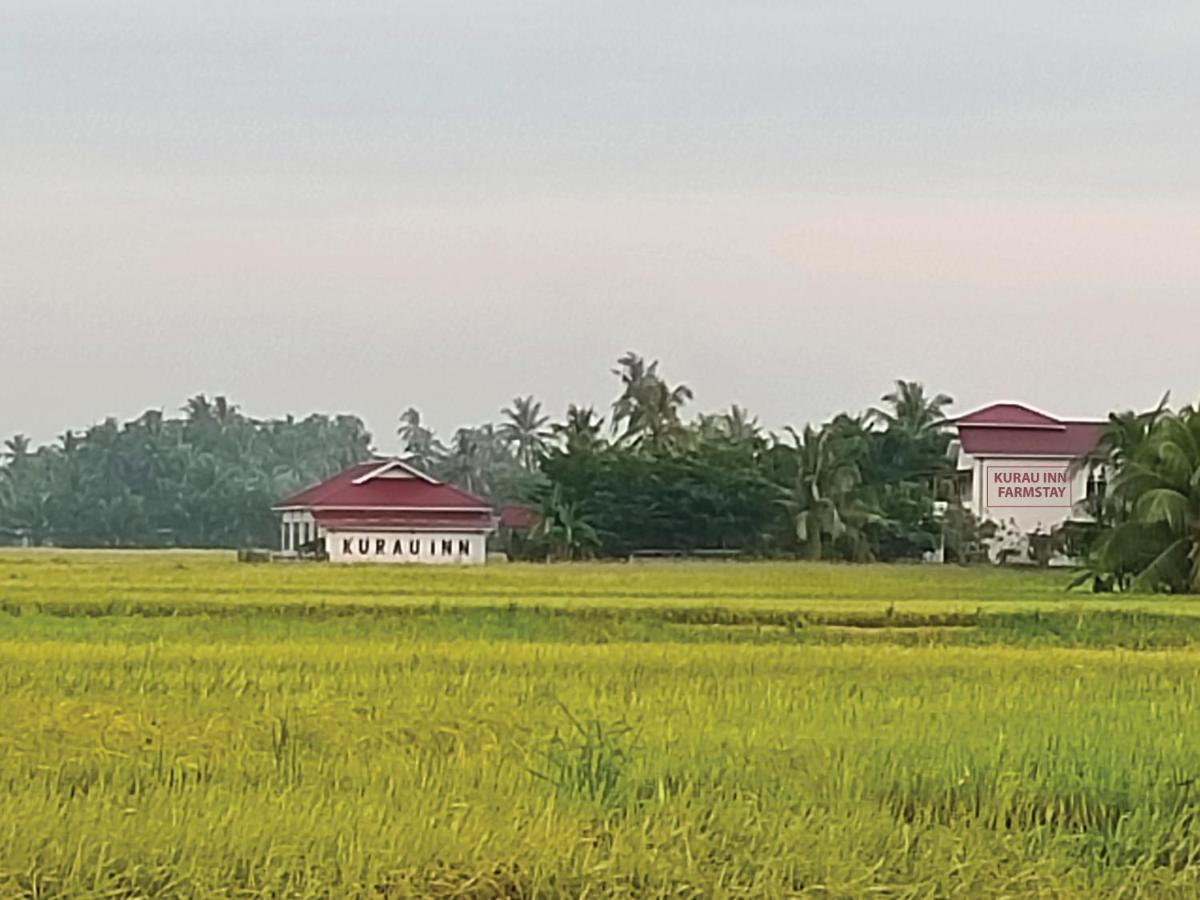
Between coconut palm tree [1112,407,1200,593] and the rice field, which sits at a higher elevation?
coconut palm tree [1112,407,1200,593]

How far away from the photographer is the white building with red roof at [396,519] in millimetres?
38375

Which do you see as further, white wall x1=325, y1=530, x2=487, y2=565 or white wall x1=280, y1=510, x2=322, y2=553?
white wall x1=280, y1=510, x2=322, y2=553

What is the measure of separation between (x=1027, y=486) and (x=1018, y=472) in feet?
1.16

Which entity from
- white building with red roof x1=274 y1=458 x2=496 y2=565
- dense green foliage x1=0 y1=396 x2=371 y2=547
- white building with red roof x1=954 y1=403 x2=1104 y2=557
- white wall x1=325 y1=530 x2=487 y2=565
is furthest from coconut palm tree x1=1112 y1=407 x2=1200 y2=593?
dense green foliage x1=0 y1=396 x2=371 y2=547

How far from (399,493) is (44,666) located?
29404 millimetres

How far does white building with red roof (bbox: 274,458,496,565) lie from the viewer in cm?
3838

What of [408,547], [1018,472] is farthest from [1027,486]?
[408,547]

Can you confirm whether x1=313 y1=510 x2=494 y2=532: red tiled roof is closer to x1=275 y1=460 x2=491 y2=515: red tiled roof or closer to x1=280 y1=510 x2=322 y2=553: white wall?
x1=275 y1=460 x2=491 y2=515: red tiled roof

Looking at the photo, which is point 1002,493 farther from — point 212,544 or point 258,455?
point 258,455

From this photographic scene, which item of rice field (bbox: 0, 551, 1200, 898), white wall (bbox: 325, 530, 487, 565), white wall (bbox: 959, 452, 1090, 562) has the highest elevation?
white wall (bbox: 959, 452, 1090, 562)

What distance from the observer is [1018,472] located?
3834 centimetres

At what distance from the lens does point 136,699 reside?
334 inches

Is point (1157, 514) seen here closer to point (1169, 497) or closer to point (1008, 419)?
point (1169, 497)

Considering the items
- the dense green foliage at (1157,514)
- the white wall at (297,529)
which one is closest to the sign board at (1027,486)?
the white wall at (297,529)
